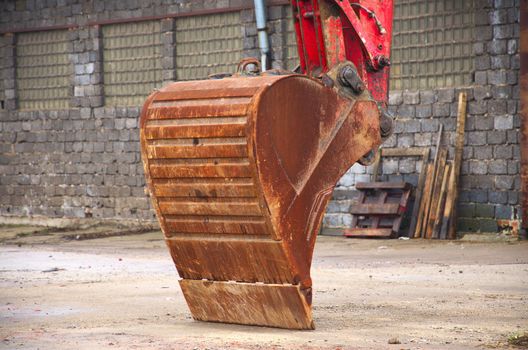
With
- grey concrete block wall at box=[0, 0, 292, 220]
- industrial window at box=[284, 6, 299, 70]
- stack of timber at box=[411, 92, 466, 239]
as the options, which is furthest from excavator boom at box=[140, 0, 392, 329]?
grey concrete block wall at box=[0, 0, 292, 220]

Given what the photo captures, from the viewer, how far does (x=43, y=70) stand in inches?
795

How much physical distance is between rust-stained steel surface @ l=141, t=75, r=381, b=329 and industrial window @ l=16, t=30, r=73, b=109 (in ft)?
40.2

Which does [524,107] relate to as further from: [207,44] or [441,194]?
[207,44]

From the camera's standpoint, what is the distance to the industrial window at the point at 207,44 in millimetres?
17672

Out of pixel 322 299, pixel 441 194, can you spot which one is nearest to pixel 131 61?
pixel 441 194

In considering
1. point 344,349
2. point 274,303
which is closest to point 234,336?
point 274,303

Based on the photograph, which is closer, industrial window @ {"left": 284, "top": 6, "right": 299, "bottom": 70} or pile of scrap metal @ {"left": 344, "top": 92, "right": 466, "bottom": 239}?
pile of scrap metal @ {"left": 344, "top": 92, "right": 466, "bottom": 239}

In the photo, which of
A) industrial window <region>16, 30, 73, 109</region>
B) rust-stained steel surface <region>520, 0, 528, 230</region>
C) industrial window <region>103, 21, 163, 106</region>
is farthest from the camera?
industrial window <region>16, 30, 73, 109</region>

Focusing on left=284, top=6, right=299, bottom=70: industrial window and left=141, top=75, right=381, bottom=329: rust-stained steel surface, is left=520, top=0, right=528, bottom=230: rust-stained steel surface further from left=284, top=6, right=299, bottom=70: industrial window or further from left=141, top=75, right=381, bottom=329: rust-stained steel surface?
left=141, top=75, right=381, bottom=329: rust-stained steel surface

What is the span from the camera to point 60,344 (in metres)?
7.61

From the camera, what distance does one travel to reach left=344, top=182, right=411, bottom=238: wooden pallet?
15.5m

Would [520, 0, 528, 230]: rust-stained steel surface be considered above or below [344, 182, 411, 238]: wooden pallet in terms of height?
above

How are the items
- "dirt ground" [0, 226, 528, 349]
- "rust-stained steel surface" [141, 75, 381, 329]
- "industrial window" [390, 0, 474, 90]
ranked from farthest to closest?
"industrial window" [390, 0, 474, 90], "dirt ground" [0, 226, 528, 349], "rust-stained steel surface" [141, 75, 381, 329]

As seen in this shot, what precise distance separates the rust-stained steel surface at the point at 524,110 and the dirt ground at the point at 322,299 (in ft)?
1.83
